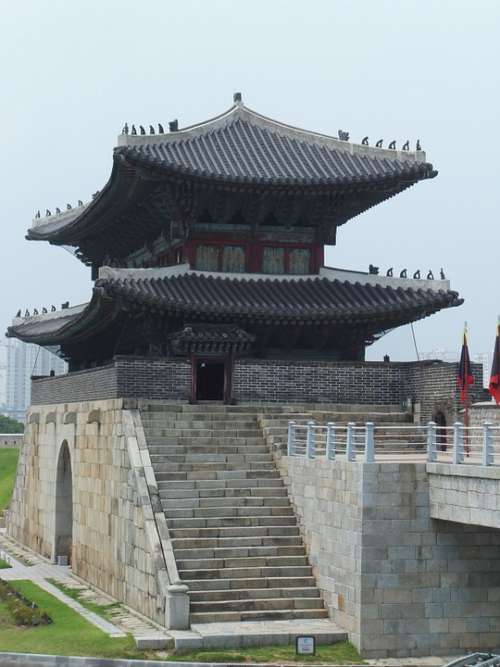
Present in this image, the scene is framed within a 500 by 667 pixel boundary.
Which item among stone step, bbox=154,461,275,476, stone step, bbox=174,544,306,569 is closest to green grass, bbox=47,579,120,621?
stone step, bbox=174,544,306,569

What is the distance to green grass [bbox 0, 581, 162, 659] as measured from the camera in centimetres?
2105

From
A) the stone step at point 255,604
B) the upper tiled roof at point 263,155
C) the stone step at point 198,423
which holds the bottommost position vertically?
the stone step at point 255,604

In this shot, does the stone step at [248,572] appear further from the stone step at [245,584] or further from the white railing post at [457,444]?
the white railing post at [457,444]

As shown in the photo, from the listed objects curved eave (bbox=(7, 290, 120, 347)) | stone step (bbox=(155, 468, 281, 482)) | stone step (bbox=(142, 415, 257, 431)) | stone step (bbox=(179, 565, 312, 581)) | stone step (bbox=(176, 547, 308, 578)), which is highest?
curved eave (bbox=(7, 290, 120, 347))

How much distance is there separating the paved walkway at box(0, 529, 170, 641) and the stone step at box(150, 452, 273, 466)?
3.31m

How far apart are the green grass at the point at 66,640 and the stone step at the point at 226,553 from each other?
2278 millimetres

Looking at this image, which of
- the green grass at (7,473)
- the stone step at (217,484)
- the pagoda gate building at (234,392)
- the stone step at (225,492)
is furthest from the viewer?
the green grass at (7,473)

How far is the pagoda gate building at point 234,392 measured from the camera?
23.2 metres

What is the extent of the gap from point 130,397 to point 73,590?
484cm

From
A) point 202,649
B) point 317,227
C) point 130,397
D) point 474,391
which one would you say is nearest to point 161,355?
point 130,397

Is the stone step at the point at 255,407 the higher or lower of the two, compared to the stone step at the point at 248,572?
higher

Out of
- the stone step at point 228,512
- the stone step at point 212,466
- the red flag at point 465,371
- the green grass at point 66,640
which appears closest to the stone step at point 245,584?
the stone step at point 228,512

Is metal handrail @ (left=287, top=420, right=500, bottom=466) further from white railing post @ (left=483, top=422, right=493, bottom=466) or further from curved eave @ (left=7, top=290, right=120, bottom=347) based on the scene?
curved eave @ (left=7, top=290, right=120, bottom=347)

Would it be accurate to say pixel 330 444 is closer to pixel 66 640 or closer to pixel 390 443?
pixel 390 443
